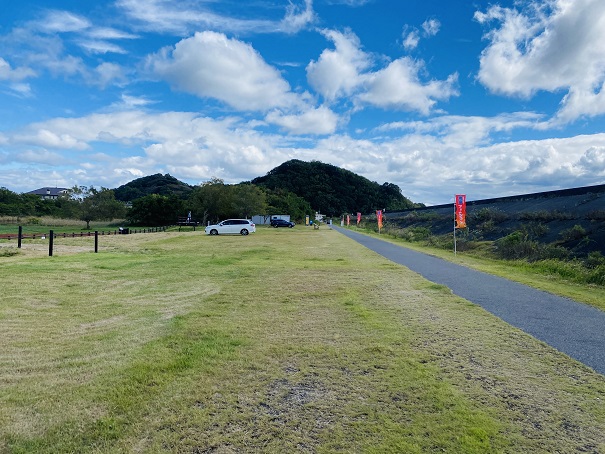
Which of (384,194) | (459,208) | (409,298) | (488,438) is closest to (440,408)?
(488,438)

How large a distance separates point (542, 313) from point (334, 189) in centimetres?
11448

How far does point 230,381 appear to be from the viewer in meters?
3.89

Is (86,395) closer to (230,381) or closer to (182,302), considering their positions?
(230,381)

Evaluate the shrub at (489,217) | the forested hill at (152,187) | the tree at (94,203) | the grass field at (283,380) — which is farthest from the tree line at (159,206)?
the grass field at (283,380)

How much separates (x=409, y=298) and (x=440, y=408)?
477cm

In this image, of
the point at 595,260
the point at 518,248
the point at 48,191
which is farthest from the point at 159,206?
the point at 48,191

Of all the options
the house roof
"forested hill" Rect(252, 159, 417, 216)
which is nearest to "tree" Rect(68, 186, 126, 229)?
"forested hill" Rect(252, 159, 417, 216)

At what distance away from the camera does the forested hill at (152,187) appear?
12159 centimetres

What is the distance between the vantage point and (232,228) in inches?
1435

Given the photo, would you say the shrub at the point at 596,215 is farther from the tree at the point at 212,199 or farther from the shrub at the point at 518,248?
the tree at the point at 212,199

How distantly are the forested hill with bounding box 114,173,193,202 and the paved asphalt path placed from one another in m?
116

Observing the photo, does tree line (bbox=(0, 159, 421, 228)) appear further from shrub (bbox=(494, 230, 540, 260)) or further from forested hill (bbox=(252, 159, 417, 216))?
shrub (bbox=(494, 230, 540, 260))

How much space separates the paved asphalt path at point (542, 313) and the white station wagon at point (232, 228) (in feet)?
88.0

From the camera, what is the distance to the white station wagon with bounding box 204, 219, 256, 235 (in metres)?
36.0
